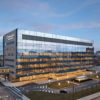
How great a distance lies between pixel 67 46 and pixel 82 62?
19.5 meters

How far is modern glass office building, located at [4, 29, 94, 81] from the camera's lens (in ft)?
174

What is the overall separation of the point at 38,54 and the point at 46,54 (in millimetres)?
5361

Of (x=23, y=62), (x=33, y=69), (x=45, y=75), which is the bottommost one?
(x=45, y=75)

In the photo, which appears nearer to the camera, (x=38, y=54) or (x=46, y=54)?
(x=38, y=54)

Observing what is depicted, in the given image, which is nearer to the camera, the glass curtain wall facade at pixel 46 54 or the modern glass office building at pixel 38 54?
the modern glass office building at pixel 38 54

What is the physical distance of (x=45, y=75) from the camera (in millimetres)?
61656

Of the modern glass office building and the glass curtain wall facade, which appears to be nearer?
the modern glass office building

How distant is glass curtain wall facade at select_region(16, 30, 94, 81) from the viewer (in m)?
53.5

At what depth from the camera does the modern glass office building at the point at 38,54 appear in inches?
2089

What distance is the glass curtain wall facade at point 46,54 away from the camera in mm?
53494

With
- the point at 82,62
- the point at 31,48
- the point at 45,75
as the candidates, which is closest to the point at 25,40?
the point at 31,48

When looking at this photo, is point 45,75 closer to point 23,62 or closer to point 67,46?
point 23,62

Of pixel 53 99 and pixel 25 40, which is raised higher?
pixel 25 40

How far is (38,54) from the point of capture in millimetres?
59000
